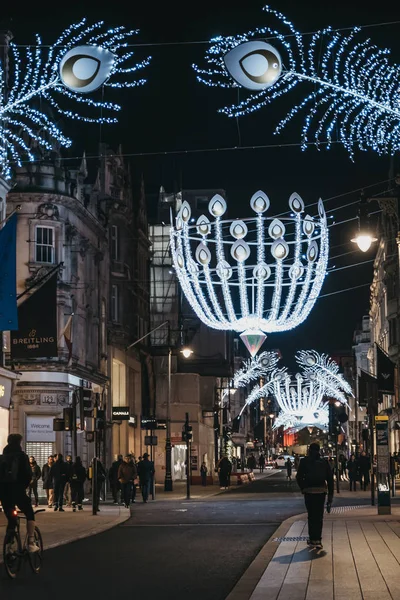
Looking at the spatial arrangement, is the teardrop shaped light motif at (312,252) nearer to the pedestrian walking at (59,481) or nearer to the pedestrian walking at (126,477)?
the pedestrian walking at (126,477)

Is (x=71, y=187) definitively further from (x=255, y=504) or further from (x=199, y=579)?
(x=199, y=579)

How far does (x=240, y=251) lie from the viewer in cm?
2920

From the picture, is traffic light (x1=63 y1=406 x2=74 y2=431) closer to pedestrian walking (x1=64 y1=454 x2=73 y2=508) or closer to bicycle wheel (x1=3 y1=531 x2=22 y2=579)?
pedestrian walking (x1=64 y1=454 x2=73 y2=508)

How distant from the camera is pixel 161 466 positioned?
235 ft

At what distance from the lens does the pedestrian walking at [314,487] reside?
1736 cm

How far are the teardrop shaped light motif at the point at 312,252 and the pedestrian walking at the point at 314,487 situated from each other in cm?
1124

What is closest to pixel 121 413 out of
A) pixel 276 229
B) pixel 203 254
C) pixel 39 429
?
pixel 39 429

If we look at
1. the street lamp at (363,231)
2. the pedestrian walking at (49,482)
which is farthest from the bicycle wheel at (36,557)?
the pedestrian walking at (49,482)

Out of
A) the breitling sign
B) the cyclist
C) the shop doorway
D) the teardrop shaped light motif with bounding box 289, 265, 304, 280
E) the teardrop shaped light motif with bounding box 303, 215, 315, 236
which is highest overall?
the teardrop shaped light motif with bounding box 303, 215, 315, 236

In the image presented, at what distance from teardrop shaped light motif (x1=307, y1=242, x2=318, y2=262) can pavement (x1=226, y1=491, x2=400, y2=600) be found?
8.13 meters

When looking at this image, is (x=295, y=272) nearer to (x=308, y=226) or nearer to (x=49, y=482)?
(x=308, y=226)

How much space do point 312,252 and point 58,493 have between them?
11.7 meters

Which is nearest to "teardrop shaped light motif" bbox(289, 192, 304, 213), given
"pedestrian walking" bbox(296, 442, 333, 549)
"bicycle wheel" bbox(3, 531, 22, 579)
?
"pedestrian walking" bbox(296, 442, 333, 549)

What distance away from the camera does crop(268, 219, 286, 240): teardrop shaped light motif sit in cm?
2772
